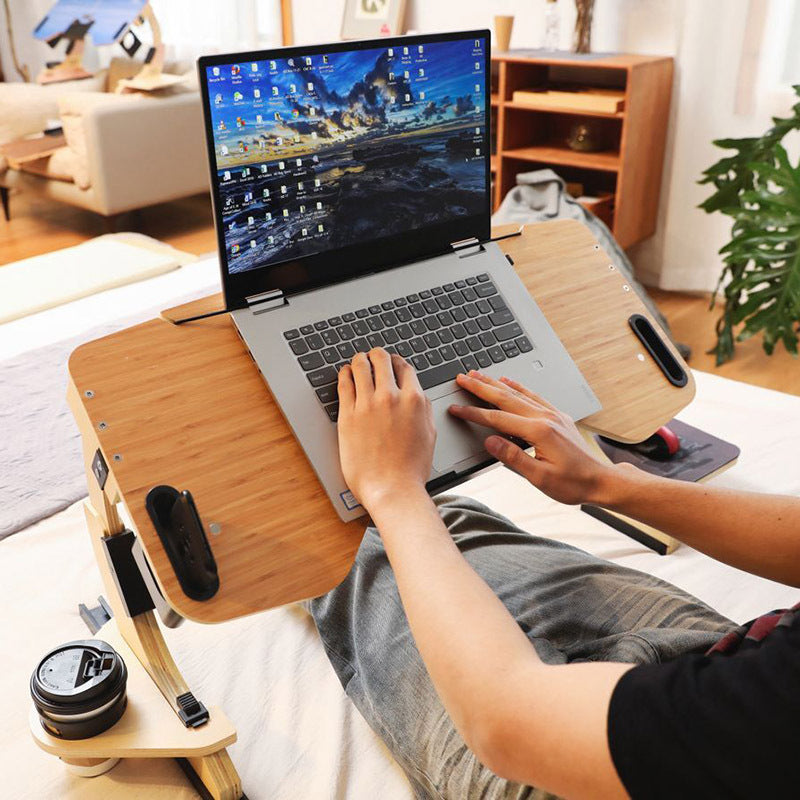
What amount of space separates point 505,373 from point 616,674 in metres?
0.41

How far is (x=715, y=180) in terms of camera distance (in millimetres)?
2555

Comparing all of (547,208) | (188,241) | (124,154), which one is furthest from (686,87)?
(124,154)

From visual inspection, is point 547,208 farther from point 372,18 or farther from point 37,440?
point 37,440

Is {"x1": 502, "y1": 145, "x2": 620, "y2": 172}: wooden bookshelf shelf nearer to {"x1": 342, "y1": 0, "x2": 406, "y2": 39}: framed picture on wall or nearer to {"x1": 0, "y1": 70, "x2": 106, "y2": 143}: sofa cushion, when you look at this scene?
{"x1": 342, "y1": 0, "x2": 406, "y2": 39}: framed picture on wall

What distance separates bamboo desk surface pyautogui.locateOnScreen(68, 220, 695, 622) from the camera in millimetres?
730

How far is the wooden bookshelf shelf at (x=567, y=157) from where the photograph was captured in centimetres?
294

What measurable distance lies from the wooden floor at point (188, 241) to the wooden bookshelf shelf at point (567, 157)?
1.79ft

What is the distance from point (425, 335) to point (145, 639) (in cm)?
48

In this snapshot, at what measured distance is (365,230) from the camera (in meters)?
0.93

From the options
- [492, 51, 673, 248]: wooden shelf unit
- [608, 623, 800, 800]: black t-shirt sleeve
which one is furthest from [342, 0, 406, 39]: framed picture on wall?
[608, 623, 800, 800]: black t-shirt sleeve

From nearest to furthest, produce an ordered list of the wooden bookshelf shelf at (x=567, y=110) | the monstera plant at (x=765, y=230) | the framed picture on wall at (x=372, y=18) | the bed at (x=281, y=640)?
the bed at (x=281, y=640)
the monstera plant at (x=765, y=230)
the wooden bookshelf shelf at (x=567, y=110)
the framed picture on wall at (x=372, y=18)

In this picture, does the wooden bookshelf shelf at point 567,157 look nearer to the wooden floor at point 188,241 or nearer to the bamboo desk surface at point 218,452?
the wooden floor at point 188,241

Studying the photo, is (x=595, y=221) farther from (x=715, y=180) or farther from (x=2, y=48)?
(x=2, y=48)

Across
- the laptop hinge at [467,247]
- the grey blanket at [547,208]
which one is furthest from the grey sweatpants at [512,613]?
the grey blanket at [547,208]
